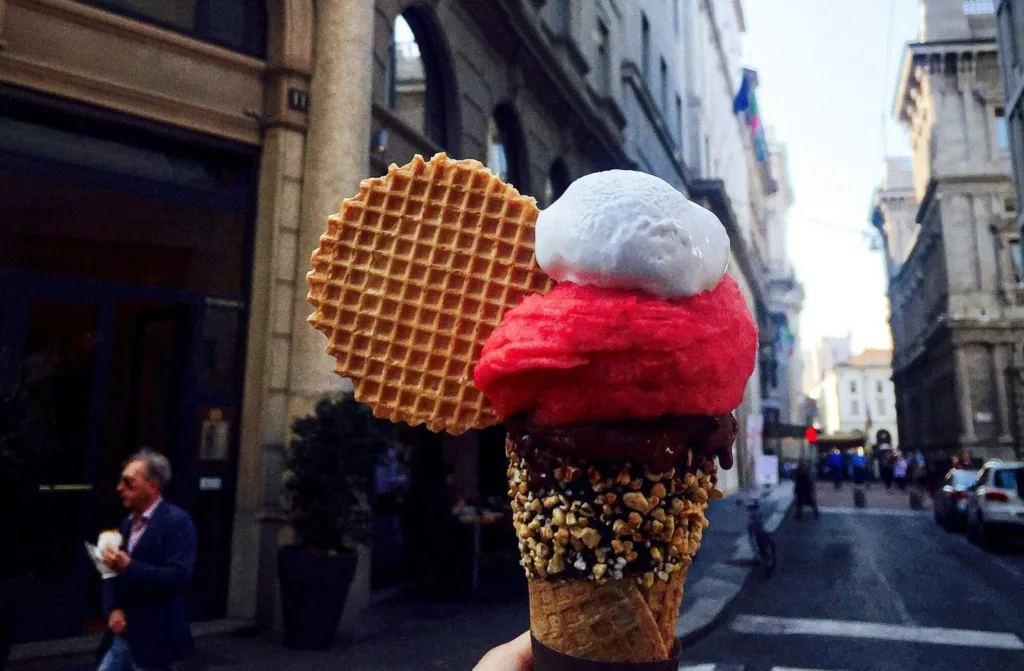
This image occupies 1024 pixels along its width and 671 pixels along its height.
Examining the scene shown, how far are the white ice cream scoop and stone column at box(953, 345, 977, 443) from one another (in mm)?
37612

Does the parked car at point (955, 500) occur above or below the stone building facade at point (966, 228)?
below

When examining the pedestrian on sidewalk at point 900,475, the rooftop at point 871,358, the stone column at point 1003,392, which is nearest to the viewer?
the stone column at point 1003,392

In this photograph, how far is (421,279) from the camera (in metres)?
2.12

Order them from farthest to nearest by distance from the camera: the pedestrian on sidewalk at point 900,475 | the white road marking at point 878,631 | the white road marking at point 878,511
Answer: the pedestrian on sidewalk at point 900,475 < the white road marking at point 878,511 < the white road marking at point 878,631

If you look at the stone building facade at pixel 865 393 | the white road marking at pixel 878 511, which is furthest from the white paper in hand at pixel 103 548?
the stone building facade at pixel 865 393

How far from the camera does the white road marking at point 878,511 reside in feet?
78.0

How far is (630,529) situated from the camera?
5.16 ft

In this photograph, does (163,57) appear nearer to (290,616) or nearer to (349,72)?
(349,72)

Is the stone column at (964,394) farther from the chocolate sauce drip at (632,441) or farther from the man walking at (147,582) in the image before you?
the chocolate sauce drip at (632,441)

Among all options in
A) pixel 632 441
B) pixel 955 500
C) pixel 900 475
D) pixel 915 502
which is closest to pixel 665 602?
pixel 632 441

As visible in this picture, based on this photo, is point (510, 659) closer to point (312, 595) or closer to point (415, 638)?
point (312, 595)

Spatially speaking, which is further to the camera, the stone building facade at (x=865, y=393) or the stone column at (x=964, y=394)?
the stone building facade at (x=865, y=393)

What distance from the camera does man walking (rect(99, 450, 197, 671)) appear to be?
12.5 ft

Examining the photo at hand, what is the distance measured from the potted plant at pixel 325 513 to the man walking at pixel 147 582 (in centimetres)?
282
